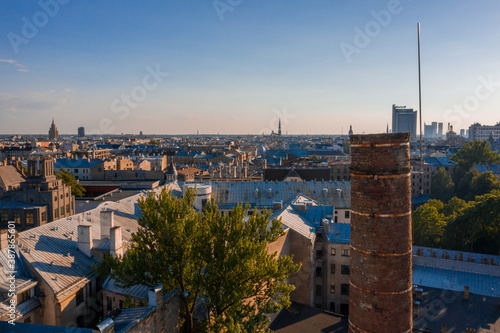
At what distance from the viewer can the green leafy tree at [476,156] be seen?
98.6 metres

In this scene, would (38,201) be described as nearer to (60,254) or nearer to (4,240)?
(60,254)

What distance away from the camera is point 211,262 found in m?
18.3

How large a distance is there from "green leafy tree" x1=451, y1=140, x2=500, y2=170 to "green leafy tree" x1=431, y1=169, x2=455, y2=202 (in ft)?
55.3

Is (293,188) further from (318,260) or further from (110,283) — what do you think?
(110,283)

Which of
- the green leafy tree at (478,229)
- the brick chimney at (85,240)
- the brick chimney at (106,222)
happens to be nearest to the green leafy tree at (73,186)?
the brick chimney at (106,222)

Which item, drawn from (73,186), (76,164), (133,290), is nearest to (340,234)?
(133,290)

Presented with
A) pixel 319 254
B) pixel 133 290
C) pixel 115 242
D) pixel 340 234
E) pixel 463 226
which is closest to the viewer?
pixel 133 290

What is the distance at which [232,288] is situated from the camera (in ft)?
57.1

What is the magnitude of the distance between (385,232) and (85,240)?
21555mm

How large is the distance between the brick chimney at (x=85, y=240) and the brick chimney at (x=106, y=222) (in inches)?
74.3

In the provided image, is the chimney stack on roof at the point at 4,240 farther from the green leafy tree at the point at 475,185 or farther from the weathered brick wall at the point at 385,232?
the green leafy tree at the point at 475,185

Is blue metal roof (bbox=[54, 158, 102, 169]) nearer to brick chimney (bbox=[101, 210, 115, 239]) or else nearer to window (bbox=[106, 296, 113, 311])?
brick chimney (bbox=[101, 210, 115, 239])

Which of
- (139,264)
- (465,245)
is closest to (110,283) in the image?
(139,264)

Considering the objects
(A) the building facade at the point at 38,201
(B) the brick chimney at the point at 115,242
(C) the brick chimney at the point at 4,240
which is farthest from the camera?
(A) the building facade at the point at 38,201
